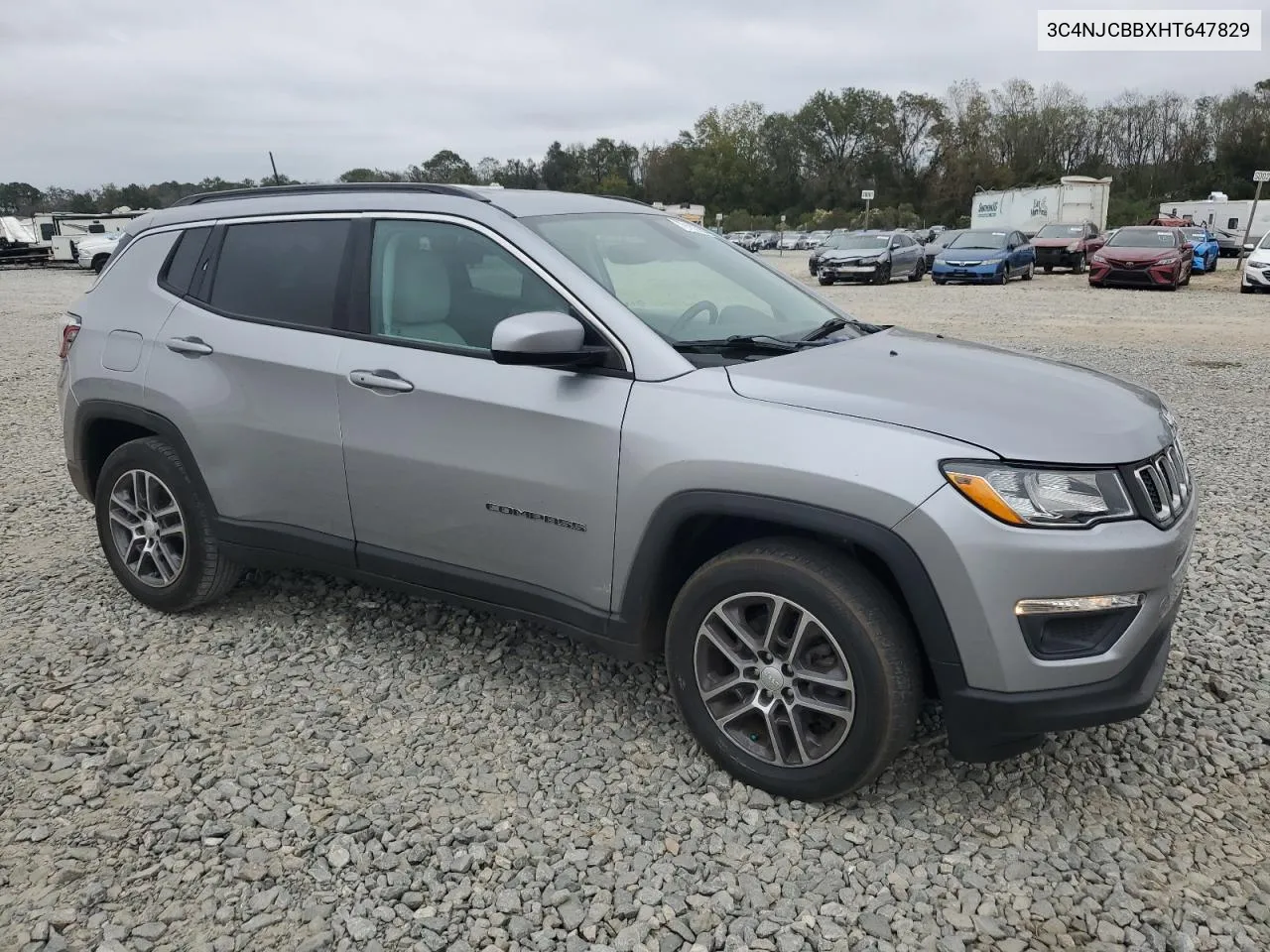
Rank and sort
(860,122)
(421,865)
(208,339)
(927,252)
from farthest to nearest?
1. (860,122)
2. (927,252)
3. (208,339)
4. (421,865)

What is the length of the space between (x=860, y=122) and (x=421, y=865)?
92.2m

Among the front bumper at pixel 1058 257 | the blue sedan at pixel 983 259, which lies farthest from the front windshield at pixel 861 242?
the front bumper at pixel 1058 257

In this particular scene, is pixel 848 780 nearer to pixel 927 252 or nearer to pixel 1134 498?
pixel 1134 498

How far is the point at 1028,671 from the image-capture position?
248cm

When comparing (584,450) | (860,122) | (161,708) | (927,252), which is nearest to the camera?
(584,450)

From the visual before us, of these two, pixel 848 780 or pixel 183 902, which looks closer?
pixel 183 902

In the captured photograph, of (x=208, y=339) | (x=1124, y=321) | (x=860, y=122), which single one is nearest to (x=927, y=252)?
(x=1124, y=321)

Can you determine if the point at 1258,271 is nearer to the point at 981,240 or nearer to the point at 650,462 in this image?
the point at 981,240

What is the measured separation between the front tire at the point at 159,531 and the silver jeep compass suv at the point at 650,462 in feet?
0.05

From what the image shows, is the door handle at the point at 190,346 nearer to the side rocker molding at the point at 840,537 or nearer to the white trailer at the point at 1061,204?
the side rocker molding at the point at 840,537

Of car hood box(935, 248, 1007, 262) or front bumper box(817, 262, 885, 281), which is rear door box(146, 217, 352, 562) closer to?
front bumper box(817, 262, 885, 281)

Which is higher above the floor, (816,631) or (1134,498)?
(1134,498)

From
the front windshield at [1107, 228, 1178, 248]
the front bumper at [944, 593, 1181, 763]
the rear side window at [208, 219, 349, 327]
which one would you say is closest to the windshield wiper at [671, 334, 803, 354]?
the front bumper at [944, 593, 1181, 763]

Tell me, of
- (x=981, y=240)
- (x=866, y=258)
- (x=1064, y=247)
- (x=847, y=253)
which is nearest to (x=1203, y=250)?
(x=1064, y=247)
